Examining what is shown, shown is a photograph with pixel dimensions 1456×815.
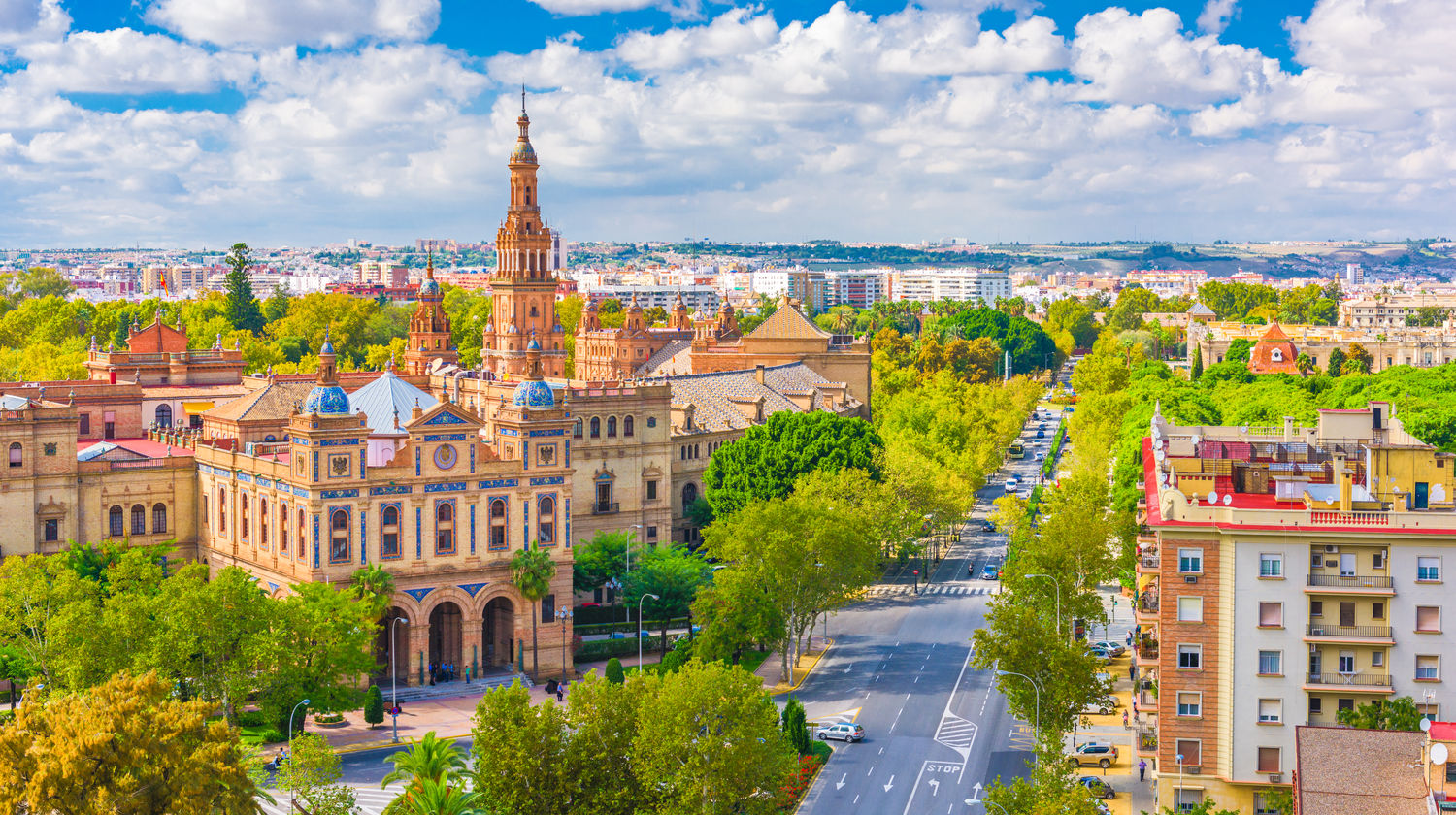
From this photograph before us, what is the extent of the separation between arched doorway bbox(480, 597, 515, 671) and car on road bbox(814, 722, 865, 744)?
19982mm

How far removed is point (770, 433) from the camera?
398 feet

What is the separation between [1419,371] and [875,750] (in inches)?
4201

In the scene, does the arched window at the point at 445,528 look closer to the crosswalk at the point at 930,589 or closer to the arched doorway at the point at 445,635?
the arched doorway at the point at 445,635

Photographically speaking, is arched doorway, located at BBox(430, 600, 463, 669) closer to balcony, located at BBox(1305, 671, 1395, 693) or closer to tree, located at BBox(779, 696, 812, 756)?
tree, located at BBox(779, 696, 812, 756)

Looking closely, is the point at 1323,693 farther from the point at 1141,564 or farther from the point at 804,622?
the point at 804,622

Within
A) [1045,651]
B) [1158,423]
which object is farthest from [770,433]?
[1045,651]

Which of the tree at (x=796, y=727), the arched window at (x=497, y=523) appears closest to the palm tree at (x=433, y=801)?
the tree at (x=796, y=727)

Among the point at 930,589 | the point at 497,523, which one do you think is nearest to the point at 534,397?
the point at 497,523

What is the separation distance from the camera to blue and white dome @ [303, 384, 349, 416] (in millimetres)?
85938

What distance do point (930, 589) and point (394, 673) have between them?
42.8 meters

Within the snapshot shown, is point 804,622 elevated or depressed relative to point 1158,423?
depressed

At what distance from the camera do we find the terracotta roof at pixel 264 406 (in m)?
103

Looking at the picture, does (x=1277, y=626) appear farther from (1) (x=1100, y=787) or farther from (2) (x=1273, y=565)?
(1) (x=1100, y=787)

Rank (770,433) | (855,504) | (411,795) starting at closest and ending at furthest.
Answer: (411,795) → (855,504) → (770,433)
